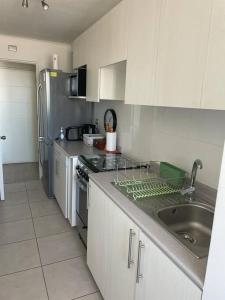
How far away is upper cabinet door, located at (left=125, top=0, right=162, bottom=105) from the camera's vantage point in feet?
4.55

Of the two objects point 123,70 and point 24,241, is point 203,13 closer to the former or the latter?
point 123,70

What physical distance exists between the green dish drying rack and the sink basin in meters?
0.15

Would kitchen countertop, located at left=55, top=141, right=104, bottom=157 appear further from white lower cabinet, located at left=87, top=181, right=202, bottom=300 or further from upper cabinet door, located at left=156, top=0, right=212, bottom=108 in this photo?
upper cabinet door, located at left=156, top=0, right=212, bottom=108

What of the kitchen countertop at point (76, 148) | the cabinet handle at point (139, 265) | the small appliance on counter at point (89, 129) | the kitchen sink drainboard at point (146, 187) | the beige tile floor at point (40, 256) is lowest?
the beige tile floor at point (40, 256)

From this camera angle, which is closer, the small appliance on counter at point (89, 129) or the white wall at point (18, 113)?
the small appliance on counter at point (89, 129)

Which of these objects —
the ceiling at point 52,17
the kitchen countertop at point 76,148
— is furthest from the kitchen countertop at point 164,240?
the ceiling at point 52,17

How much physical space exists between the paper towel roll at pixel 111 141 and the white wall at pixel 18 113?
2941 millimetres

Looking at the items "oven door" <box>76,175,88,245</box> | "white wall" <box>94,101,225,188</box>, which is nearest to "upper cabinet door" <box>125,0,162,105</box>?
"white wall" <box>94,101,225,188</box>

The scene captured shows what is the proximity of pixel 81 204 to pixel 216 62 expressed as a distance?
1787 millimetres

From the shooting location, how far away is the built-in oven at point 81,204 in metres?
2.12

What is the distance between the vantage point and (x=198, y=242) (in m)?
1.28

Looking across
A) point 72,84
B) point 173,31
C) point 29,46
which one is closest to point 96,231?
point 173,31

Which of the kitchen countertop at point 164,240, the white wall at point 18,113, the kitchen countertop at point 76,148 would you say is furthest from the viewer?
the white wall at point 18,113

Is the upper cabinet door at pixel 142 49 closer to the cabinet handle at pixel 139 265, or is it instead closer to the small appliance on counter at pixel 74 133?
the cabinet handle at pixel 139 265
